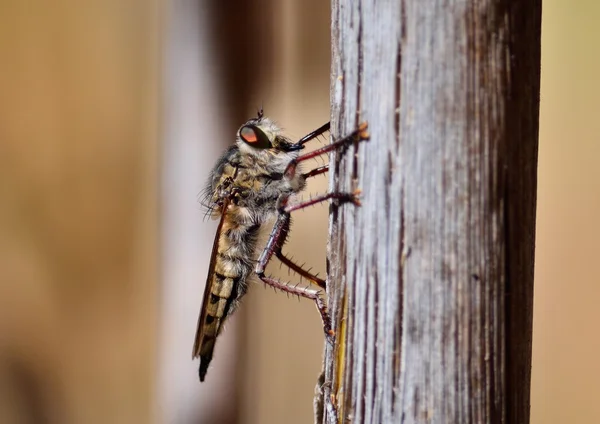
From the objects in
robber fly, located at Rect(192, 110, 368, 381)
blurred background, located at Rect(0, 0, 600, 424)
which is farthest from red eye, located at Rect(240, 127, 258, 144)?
blurred background, located at Rect(0, 0, 600, 424)

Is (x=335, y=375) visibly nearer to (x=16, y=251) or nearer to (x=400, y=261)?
(x=400, y=261)

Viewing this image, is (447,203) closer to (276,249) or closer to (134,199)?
(276,249)

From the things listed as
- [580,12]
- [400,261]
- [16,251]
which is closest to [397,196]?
[400,261]

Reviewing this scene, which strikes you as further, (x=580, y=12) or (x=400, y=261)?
(x=580, y=12)

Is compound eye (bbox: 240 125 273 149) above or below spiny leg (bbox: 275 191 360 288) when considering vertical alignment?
above

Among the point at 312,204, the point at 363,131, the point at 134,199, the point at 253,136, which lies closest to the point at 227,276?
the point at 253,136

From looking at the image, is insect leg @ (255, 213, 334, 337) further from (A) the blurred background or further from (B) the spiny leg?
(A) the blurred background

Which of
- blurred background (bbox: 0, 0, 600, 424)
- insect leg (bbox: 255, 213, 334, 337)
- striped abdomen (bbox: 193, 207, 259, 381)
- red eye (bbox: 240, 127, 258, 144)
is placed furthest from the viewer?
blurred background (bbox: 0, 0, 600, 424)

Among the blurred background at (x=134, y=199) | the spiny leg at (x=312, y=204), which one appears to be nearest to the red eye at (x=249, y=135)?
the spiny leg at (x=312, y=204)
